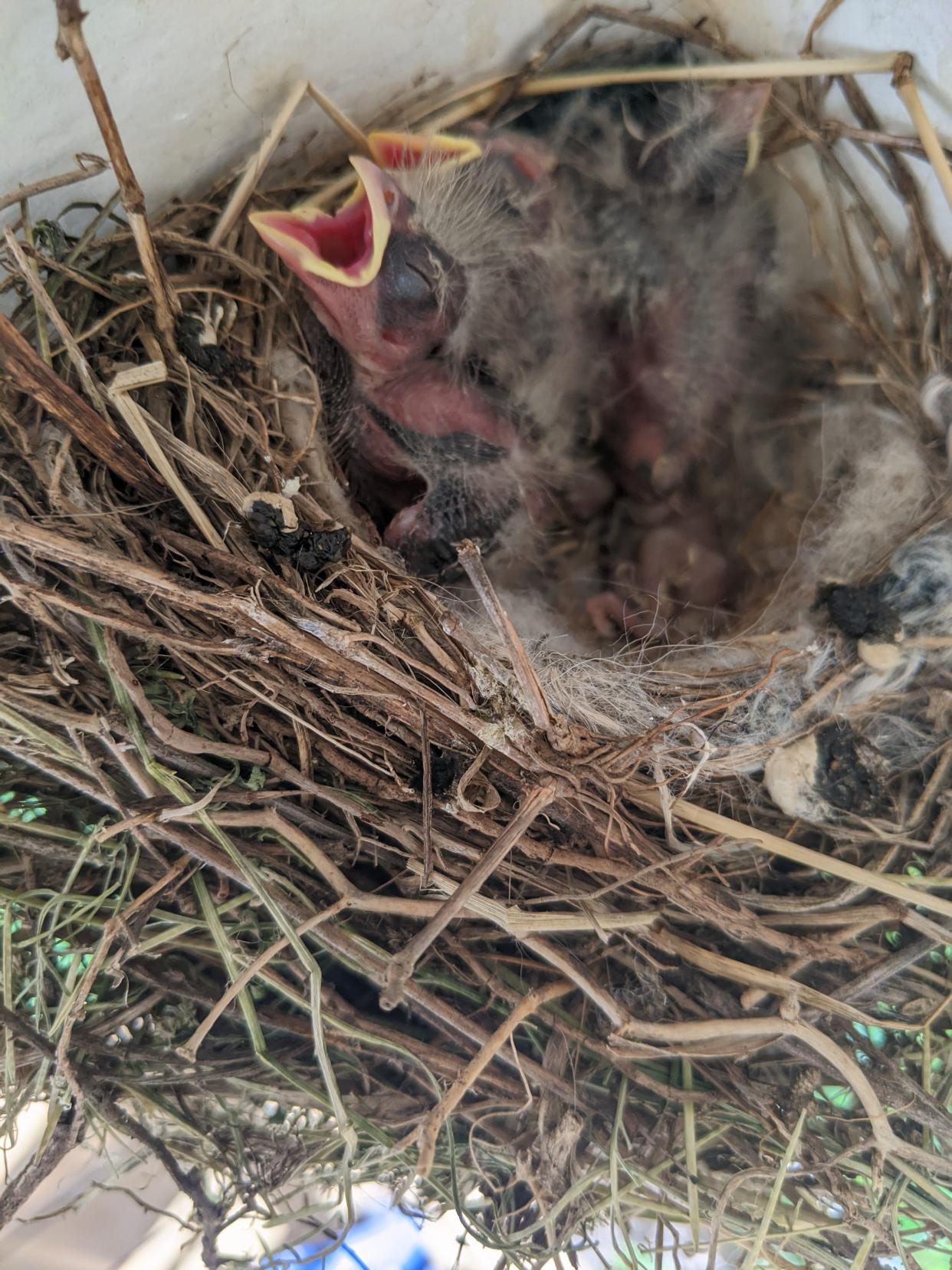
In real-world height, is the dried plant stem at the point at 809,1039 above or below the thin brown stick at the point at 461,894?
below

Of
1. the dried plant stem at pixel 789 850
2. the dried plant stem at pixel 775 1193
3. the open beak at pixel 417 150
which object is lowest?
the dried plant stem at pixel 775 1193

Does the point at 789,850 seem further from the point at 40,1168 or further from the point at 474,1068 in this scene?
the point at 40,1168

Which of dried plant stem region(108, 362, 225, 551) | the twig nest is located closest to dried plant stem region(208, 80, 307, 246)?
dried plant stem region(108, 362, 225, 551)

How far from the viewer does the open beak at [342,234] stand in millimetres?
814

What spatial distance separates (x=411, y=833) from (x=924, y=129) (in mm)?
818

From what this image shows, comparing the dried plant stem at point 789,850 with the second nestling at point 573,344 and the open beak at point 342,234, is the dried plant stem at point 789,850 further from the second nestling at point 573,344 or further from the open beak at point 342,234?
the open beak at point 342,234

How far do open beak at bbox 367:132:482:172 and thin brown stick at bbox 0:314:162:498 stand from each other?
16.4 inches

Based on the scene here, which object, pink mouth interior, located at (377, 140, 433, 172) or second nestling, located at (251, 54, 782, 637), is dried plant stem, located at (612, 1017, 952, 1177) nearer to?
second nestling, located at (251, 54, 782, 637)

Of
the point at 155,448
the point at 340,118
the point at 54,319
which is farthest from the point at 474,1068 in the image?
the point at 340,118

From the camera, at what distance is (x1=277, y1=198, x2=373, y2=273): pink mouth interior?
2.74 feet

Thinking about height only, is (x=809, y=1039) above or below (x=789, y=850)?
below

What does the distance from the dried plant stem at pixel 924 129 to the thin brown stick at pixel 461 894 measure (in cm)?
69

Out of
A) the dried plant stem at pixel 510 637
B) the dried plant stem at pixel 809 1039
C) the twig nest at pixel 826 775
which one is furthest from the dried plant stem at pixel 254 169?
the dried plant stem at pixel 809 1039

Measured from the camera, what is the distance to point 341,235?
860 millimetres
